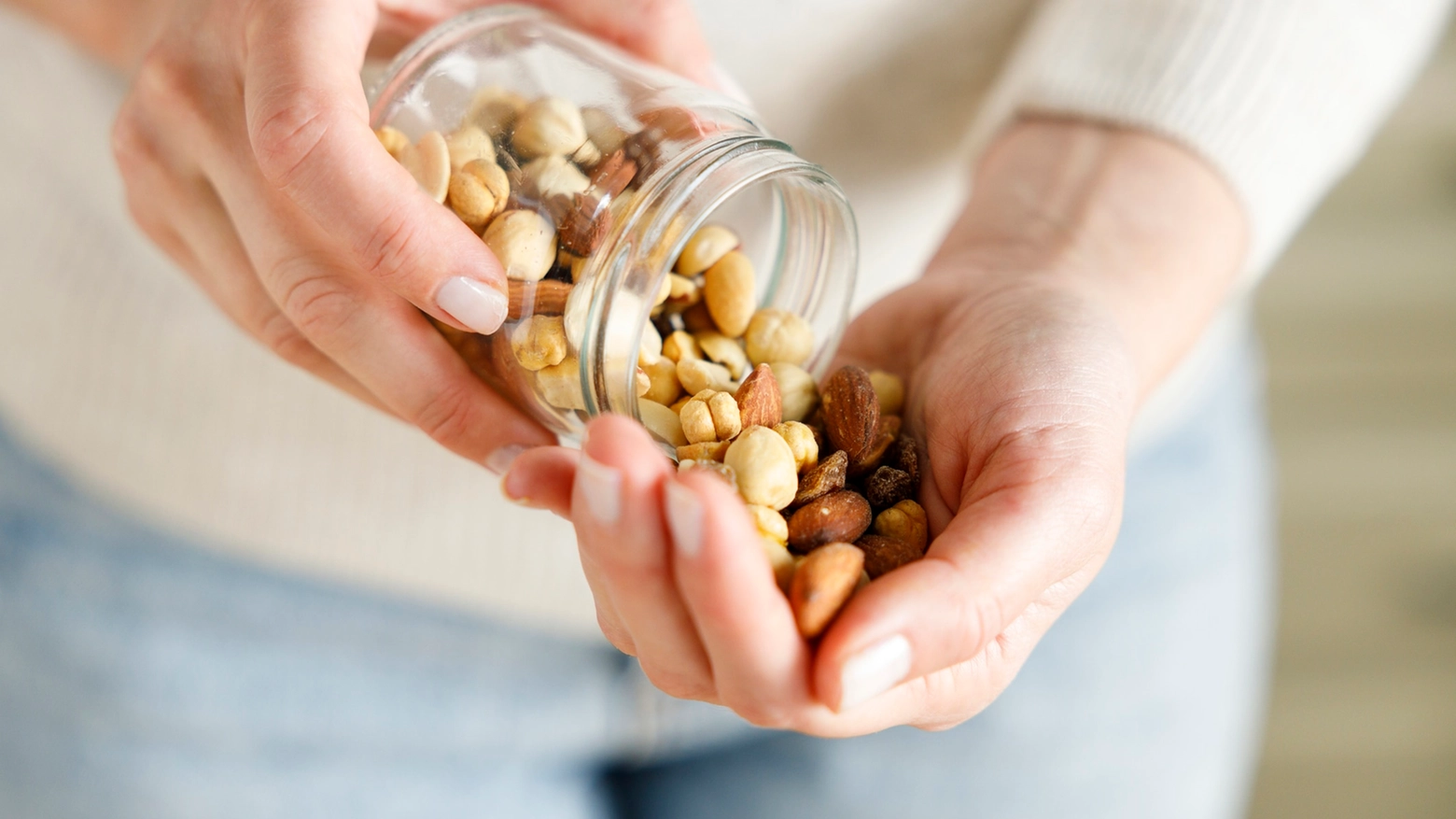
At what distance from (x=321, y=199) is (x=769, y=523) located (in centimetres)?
23

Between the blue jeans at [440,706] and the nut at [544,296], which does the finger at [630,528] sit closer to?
the nut at [544,296]

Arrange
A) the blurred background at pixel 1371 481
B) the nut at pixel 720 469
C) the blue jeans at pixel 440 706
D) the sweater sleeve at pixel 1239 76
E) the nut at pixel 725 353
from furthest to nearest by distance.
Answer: the blurred background at pixel 1371 481 < the blue jeans at pixel 440 706 < the sweater sleeve at pixel 1239 76 < the nut at pixel 725 353 < the nut at pixel 720 469

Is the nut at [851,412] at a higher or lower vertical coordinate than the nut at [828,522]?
higher

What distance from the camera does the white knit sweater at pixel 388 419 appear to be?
2.20ft

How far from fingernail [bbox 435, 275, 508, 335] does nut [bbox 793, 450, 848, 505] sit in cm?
16

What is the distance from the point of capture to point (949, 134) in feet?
2.60

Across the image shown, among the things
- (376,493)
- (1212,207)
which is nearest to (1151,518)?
(1212,207)

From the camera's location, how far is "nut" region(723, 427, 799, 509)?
17.4 inches

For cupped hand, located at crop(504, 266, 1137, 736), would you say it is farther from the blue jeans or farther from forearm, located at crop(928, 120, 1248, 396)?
the blue jeans

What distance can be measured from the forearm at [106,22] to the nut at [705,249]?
32 centimetres

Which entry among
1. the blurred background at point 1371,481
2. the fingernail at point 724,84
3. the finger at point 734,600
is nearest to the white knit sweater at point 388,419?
the fingernail at point 724,84

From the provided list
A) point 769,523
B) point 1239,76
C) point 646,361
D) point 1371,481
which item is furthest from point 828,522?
point 1371,481

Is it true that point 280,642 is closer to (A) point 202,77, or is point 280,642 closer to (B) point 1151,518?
(A) point 202,77

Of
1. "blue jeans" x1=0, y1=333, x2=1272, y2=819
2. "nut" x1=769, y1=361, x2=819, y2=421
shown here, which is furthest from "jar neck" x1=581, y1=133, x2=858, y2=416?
"blue jeans" x1=0, y1=333, x2=1272, y2=819
